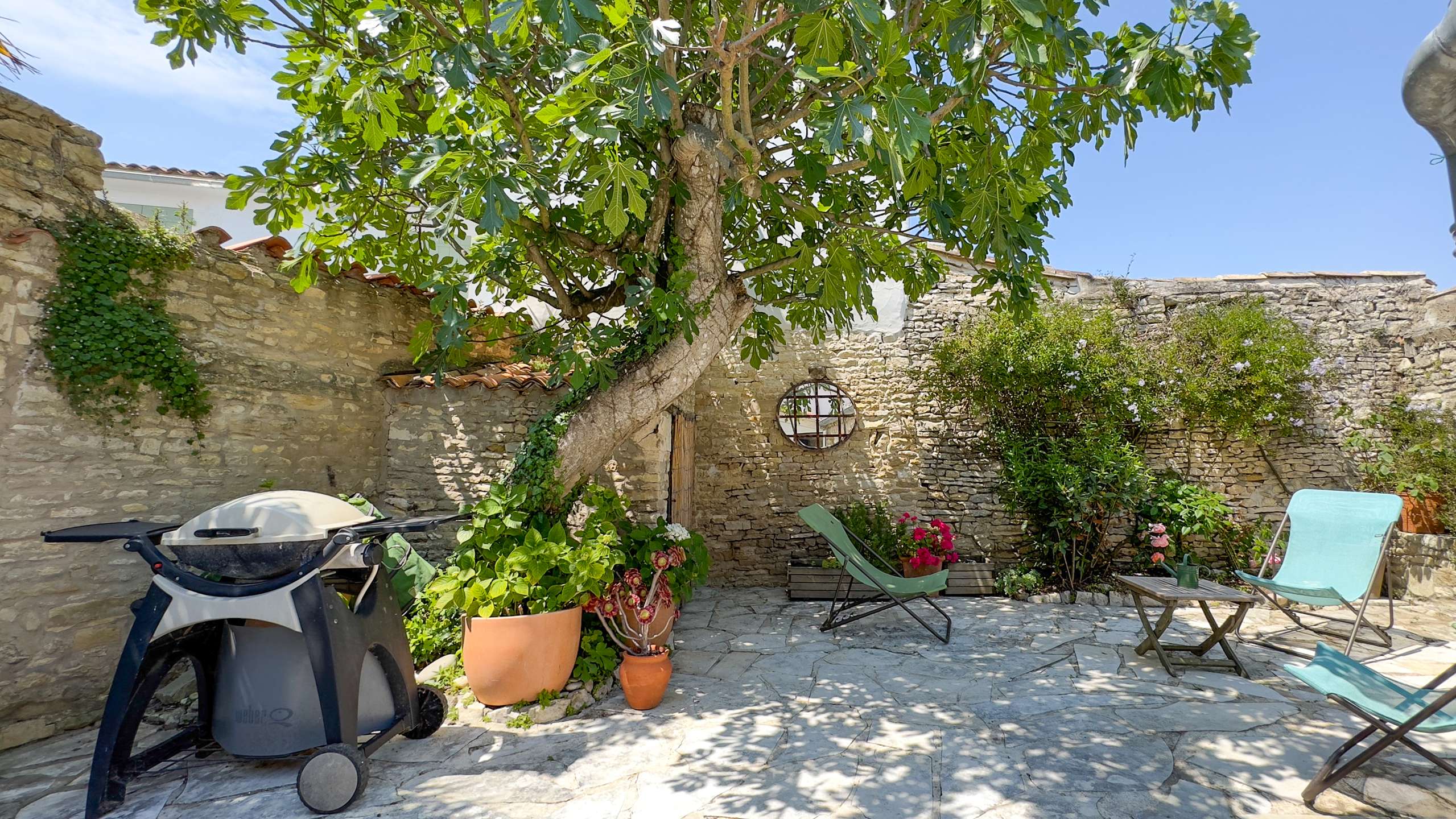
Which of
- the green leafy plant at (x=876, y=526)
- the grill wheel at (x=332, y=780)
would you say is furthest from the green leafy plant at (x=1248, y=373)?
the grill wheel at (x=332, y=780)

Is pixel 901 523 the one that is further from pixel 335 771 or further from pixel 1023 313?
pixel 335 771

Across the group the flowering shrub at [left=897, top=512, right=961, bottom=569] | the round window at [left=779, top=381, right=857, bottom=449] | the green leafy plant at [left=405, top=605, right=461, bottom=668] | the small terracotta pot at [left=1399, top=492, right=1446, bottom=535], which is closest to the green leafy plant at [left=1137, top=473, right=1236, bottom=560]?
the small terracotta pot at [left=1399, top=492, right=1446, bottom=535]

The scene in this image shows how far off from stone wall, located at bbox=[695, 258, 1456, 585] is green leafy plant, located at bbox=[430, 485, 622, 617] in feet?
10.6

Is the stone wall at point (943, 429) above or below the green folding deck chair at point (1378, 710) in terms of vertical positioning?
above

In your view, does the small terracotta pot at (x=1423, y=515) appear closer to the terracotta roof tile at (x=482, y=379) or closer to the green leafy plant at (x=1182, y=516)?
the green leafy plant at (x=1182, y=516)

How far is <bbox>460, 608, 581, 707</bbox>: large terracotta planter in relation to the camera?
334cm

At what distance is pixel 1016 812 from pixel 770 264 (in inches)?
126

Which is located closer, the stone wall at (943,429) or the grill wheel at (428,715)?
the grill wheel at (428,715)

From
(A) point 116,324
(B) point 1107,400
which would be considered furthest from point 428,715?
(B) point 1107,400

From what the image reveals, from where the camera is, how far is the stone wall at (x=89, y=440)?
332cm

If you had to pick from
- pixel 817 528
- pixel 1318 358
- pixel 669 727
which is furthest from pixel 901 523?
pixel 1318 358

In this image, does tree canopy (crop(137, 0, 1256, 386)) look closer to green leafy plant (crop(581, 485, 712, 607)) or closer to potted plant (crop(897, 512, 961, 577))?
green leafy plant (crop(581, 485, 712, 607))

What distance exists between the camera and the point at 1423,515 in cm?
575

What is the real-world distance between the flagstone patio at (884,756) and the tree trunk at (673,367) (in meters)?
1.47
